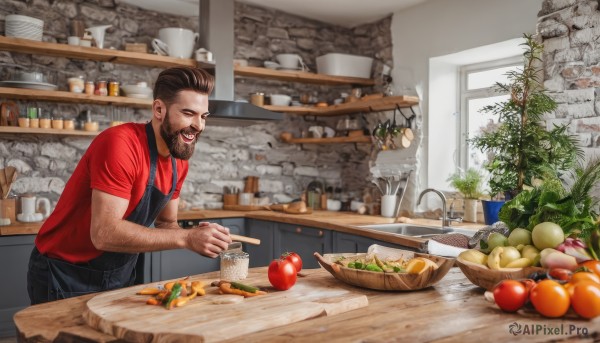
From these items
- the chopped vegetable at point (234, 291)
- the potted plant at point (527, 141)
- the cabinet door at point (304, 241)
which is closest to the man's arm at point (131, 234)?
the chopped vegetable at point (234, 291)

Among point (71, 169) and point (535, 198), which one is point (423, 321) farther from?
point (71, 169)

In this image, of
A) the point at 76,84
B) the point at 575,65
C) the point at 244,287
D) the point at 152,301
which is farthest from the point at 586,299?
the point at 76,84

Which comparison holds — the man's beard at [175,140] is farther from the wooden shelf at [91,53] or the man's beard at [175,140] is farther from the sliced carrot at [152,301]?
the wooden shelf at [91,53]

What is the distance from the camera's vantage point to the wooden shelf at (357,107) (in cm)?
489

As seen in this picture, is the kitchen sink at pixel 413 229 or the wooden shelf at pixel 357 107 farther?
the wooden shelf at pixel 357 107

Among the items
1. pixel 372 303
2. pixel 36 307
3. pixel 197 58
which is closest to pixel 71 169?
pixel 197 58

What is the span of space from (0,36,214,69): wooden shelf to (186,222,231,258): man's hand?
3.05m

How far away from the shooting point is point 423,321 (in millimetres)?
1591

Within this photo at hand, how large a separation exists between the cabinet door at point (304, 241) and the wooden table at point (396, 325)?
2.54 meters

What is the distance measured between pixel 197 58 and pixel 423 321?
3.70m

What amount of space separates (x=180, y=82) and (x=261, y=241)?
114 inches

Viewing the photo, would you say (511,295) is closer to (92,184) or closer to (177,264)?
(92,184)

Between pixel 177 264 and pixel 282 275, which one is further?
pixel 177 264

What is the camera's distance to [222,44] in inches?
190
